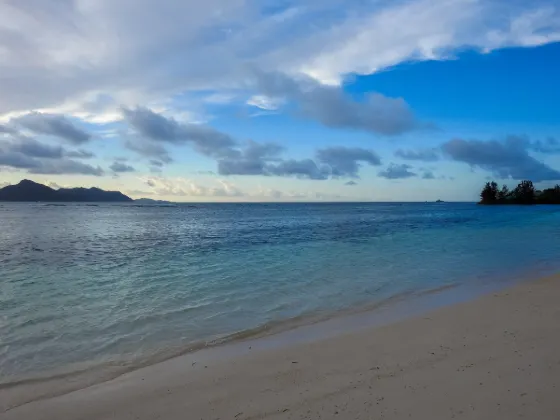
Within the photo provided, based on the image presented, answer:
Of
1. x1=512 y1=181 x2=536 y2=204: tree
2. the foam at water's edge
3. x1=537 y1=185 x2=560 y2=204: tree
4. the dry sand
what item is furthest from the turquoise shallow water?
x1=537 y1=185 x2=560 y2=204: tree

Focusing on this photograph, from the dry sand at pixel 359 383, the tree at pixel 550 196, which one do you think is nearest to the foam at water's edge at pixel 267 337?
the dry sand at pixel 359 383

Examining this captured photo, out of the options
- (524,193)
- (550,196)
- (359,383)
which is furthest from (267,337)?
(550,196)

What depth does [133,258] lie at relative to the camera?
21.8 m

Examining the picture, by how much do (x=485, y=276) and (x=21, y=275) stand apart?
793 inches

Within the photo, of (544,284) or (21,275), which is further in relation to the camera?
(21,275)

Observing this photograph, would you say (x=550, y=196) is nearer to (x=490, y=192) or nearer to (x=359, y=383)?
(x=490, y=192)

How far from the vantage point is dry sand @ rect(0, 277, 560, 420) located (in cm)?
491

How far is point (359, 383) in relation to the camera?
223 inches

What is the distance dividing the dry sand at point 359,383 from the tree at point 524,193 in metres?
198

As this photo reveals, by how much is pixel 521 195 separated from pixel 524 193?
1637mm

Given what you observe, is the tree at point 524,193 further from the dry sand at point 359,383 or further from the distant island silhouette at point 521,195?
the dry sand at point 359,383

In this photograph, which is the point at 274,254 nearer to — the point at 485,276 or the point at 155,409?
the point at 485,276

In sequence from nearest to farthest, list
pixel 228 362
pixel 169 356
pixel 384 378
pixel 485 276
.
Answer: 1. pixel 384 378
2. pixel 228 362
3. pixel 169 356
4. pixel 485 276

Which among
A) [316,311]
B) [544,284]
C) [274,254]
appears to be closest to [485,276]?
[544,284]
